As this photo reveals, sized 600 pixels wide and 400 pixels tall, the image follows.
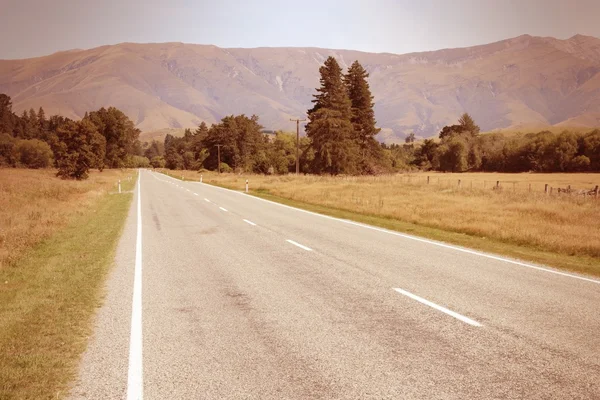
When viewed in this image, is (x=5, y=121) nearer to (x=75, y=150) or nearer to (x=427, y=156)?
(x=75, y=150)

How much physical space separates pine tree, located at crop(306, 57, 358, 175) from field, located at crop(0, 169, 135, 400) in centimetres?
4617

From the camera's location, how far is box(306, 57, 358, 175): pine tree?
59156 millimetres

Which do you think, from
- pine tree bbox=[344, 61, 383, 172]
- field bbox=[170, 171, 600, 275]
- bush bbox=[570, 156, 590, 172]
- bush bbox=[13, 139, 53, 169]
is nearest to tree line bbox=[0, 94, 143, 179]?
bush bbox=[13, 139, 53, 169]

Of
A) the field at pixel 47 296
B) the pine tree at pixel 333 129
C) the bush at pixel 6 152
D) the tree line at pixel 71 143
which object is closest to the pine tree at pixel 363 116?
the pine tree at pixel 333 129

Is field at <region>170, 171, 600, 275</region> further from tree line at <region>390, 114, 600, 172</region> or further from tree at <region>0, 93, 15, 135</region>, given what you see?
tree at <region>0, 93, 15, 135</region>

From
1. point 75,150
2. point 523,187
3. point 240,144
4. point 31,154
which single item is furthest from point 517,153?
point 31,154

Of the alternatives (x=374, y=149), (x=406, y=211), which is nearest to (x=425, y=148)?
(x=374, y=149)

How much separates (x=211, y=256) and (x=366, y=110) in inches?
2471

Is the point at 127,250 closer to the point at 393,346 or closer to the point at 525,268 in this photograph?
the point at 393,346

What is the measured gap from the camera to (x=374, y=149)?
70500 millimetres

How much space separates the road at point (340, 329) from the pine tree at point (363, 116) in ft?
195

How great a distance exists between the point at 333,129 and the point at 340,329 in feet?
180

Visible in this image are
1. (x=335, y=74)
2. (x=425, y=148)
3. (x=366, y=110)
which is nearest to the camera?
(x=335, y=74)

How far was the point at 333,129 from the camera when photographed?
58688 mm
